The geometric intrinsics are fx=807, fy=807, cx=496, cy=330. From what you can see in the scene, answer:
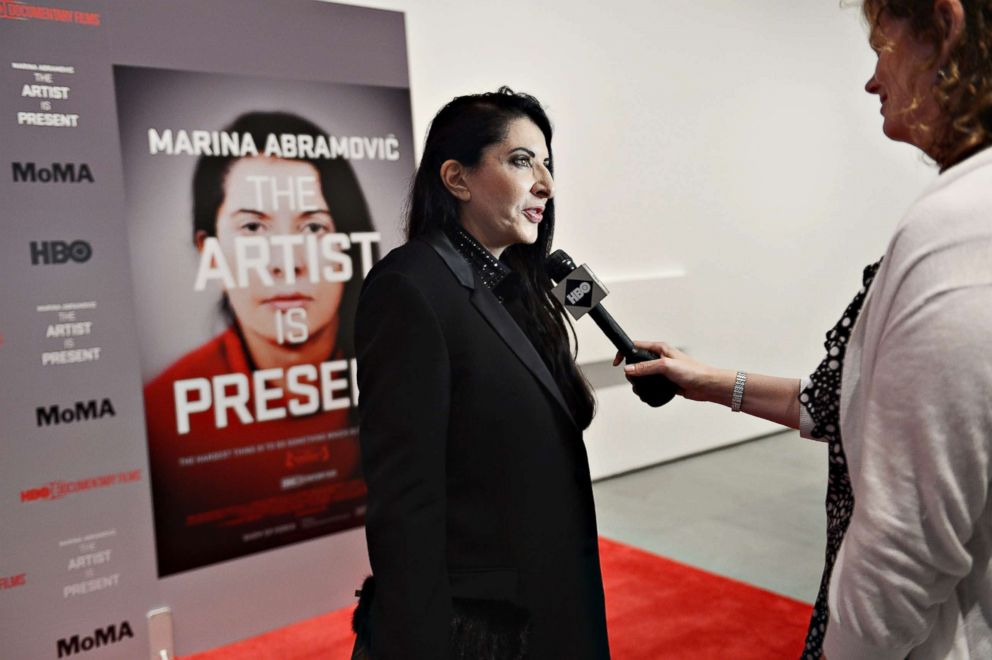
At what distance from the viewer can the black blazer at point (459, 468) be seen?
3.92ft

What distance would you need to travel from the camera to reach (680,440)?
18.1ft

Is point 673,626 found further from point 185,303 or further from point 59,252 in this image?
point 59,252

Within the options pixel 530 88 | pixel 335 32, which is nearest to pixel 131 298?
pixel 335 32

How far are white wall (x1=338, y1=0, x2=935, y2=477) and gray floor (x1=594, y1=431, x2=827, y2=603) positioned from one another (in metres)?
0.25

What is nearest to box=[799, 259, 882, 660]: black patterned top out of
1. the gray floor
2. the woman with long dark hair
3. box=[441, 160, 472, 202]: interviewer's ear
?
the woman with long dark hair

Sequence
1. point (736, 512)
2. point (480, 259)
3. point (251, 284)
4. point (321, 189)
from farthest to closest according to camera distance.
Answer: point (736, 512) → point (321, 189) → point (251, 284) → point (480, 259)

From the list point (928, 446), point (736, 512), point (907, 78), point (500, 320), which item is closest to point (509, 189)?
point (500, 320)

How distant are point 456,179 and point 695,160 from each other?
4.32 m

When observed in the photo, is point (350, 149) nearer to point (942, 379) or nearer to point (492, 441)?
point (492, 441)

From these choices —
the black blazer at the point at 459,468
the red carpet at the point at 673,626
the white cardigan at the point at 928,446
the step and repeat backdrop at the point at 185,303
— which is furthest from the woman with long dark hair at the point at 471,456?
the step and repeat backdrop at the point at 185,303

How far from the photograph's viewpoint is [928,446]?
2.70 ft

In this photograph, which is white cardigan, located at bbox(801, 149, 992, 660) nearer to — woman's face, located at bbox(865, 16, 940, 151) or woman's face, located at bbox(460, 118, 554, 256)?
woman's face, located at bbox(865, 16, 940, 151)

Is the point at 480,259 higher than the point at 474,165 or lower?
lower

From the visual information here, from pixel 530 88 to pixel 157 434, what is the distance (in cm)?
279
